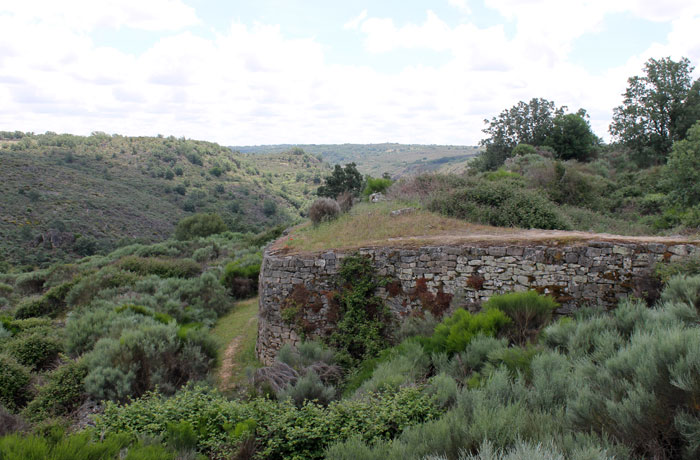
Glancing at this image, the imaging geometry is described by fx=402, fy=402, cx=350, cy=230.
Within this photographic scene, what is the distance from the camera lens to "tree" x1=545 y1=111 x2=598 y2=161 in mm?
23938

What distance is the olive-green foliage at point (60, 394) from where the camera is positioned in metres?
6.14

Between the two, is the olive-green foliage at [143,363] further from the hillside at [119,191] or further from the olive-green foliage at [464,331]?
the hillside at [119,191]

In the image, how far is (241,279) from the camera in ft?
49.2

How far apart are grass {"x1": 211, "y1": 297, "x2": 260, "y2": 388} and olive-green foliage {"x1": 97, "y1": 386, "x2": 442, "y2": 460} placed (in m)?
3.54

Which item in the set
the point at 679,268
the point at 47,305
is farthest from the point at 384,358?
the point at 47,305

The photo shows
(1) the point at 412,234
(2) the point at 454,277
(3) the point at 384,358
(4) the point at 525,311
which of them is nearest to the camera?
(4) the point at 525,311

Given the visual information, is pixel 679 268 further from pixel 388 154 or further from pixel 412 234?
pixel 388 154

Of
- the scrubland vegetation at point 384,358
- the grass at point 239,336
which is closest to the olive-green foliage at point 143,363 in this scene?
the scrubland vegetation at point 384,358

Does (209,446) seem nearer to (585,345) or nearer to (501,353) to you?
(501,353)

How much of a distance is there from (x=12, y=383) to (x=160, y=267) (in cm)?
943

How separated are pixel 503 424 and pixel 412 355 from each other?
8.90 ft

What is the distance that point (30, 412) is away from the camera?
614 centimetres

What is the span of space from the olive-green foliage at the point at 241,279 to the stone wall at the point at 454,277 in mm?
5731

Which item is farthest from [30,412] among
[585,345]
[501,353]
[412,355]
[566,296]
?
[566,296]
